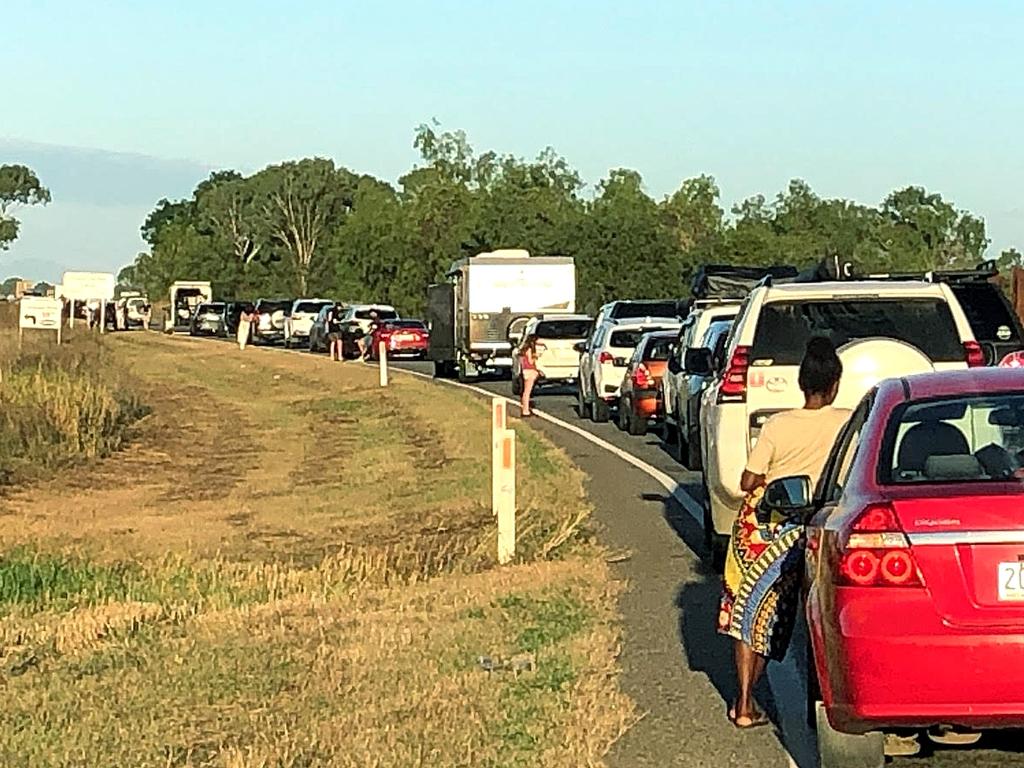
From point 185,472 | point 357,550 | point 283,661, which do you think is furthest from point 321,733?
point 185,472

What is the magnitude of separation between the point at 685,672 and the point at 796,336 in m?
3.71

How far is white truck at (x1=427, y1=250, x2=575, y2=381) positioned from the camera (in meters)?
43.6

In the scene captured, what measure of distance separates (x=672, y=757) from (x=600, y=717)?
71 cm

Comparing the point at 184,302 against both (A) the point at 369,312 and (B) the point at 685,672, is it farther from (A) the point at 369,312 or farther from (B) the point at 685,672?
(B) the point at 685,672

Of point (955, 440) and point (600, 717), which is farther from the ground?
point (955, 440)

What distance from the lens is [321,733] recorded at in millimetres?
8797

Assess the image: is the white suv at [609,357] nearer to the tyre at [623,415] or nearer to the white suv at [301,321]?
the tyre at [623,415]

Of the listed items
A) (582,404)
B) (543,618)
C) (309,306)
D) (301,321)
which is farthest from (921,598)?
(309,306)

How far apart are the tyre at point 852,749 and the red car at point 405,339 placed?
50.9 metres

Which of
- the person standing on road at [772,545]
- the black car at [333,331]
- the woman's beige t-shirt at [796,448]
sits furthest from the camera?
the black car at [333,331]

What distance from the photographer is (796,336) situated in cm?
1345

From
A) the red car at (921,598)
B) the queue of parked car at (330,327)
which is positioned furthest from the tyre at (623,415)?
the red car at (921,598)

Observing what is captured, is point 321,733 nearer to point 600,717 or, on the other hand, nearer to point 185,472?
point 600,717

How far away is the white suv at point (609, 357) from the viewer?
31.0 meters
